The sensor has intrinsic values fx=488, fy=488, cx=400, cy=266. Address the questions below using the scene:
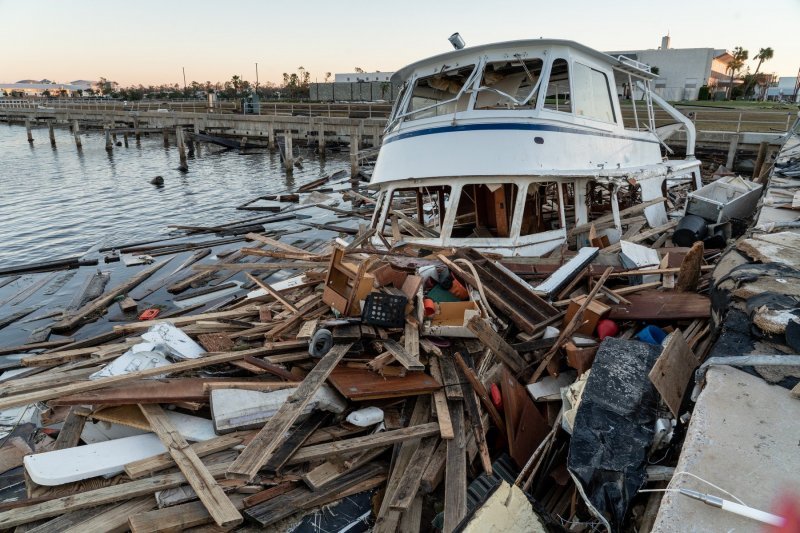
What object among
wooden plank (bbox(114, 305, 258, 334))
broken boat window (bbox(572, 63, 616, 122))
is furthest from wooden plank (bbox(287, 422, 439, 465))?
broken boat window (bbox(572, 63, 616, 122))

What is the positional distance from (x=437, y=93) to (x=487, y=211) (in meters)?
2.67

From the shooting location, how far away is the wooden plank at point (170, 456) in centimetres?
381

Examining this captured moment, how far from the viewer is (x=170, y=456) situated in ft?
12.9

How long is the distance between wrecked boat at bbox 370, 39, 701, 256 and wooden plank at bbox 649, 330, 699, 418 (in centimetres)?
402

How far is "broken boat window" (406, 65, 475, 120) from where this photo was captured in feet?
30.1

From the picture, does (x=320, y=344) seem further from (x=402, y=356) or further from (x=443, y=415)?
(x=443, y=415)

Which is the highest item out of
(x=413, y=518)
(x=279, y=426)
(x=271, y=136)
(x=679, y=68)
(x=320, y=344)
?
(x=679, y=68)

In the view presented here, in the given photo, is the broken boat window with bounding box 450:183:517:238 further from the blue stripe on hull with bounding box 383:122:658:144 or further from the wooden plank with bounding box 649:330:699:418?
the wooden plank with bounding box 649:330:699:418

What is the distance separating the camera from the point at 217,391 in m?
4.45

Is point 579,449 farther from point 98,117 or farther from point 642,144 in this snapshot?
point 98,117

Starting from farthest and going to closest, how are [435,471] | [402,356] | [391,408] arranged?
[402,356] → [391,408] → [435,471]

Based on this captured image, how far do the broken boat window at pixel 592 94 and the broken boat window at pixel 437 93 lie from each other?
190 cm

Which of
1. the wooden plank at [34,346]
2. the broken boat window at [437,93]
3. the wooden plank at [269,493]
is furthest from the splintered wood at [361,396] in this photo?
the broken boat window at [437,93]

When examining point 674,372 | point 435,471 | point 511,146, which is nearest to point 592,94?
point 511,146
